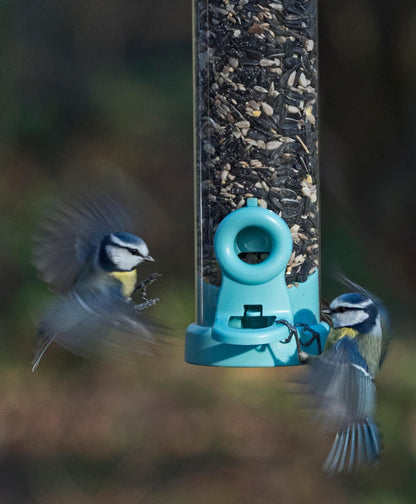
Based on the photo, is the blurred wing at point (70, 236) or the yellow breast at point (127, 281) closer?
the yellow breast at point (127, 281)

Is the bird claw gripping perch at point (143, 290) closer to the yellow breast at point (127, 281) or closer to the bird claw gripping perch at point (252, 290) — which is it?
the yellow breast at point (127, 281)

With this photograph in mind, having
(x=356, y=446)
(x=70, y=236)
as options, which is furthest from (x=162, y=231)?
(x=356, y=446)

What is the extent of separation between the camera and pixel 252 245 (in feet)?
8.47

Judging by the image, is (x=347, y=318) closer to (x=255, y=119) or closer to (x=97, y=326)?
(x=255, y=119)

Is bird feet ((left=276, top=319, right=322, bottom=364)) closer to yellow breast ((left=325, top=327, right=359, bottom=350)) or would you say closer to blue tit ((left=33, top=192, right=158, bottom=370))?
yellow breast ((left=325, top=327, right=359, bottom=350))

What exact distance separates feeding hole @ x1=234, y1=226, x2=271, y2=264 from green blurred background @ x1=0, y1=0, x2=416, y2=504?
→ 72.7 inches

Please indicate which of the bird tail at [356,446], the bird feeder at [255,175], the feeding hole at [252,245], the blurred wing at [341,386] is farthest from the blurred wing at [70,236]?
the bird tail at [356,446]

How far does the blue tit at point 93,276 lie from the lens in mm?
2830

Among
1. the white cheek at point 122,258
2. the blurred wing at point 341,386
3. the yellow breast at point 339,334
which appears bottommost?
the blurred wing at point 341,386

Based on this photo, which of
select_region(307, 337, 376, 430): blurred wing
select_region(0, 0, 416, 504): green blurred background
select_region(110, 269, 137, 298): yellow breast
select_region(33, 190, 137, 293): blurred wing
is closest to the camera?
select_region(307, 337, 376, 430): blurred wing

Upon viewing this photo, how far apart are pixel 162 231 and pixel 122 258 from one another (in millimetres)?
2313

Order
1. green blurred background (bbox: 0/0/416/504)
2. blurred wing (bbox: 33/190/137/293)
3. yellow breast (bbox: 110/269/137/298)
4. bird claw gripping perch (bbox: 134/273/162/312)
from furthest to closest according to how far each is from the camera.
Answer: green blurred background (bbox: 0/0/416/504)
blurred wing (bbox: 33/190/137/293)
yellow breast (bbox: 110/269/137/298)
bird claw gripping perch (bbox: 134/273/162/312)

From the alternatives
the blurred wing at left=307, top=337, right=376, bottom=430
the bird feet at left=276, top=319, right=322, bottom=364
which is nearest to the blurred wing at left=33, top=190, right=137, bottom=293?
the bird feet at left=276, top=319, right=322, bottom=364

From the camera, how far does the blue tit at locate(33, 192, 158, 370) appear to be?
9.29ft
